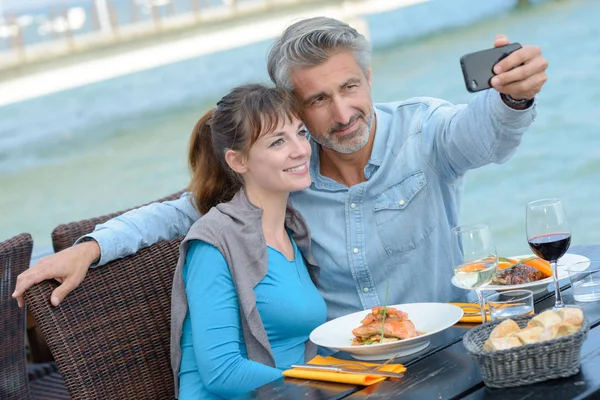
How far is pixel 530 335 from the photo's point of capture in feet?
4.74

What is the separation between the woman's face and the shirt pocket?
272 millimetres

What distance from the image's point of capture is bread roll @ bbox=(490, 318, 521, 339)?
1.49 meters

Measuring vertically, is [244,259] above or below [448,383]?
above

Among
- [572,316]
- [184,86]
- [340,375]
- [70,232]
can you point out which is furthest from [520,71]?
[184,86]

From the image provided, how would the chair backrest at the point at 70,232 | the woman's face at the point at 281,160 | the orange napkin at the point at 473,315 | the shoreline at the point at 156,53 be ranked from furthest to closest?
1. the shoreline at the point at 156,53
2. the chair backrest at the point at 70,232
3. the woman's face at the point at 281,160
4. the orange napkin at the point at 473,315

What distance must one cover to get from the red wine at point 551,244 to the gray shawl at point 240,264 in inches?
25.0

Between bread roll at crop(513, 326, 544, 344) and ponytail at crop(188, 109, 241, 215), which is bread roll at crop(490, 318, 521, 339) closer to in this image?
bread roll at crop(513, 326, 544, 344)

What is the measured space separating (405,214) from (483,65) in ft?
1.95

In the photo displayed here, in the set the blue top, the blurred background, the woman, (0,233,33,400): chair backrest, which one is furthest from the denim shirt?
the blurred background

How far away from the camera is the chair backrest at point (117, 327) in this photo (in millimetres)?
2111

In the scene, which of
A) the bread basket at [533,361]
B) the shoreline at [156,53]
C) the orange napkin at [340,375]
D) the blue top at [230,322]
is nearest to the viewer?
the bread basket at [533,361]

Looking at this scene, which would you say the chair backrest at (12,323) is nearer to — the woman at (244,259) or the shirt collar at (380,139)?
the woman at (244,259)

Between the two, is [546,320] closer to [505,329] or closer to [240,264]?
[505,329]

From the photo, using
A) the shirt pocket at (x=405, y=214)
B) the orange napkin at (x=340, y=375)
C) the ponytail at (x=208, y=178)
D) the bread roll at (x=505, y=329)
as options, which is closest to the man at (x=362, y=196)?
the shirt pocket at (x=405, y=214)
